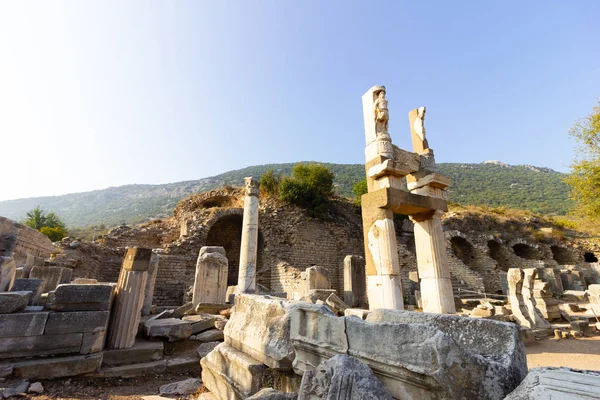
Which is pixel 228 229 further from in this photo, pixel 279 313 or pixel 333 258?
pixel 279 313

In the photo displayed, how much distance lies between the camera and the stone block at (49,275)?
25.6ft

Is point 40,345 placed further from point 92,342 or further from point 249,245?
point 249,245

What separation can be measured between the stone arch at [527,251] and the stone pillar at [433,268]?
21.9 meters

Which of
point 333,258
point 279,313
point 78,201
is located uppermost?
point 78,201

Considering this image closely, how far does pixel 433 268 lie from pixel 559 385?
5.14 m

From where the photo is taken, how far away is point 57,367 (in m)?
3.85

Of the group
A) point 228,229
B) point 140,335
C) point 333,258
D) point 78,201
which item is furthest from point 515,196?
point 78,201

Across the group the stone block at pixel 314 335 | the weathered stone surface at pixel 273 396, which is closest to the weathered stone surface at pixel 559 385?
the stone block at pixel 314 335

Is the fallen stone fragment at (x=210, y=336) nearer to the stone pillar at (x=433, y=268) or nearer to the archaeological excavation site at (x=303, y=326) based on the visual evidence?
the archaeological excavation site at (x=303, y=326)

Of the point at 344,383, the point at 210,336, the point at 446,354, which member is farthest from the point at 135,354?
the point at 446,354

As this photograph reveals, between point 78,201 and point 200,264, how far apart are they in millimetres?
113627

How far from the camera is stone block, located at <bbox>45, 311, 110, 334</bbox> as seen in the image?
4.05 metres

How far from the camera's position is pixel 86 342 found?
13.6 ft

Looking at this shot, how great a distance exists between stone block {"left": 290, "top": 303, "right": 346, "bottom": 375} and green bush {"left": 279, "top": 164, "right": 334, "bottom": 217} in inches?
721
